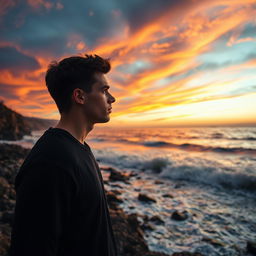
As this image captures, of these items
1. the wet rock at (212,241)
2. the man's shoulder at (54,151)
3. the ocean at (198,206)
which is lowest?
the ocean at (198,206)

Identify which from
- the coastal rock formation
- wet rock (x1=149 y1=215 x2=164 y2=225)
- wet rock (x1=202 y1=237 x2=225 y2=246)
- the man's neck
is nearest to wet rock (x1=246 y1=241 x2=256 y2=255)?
wet rock (x1=202 y1=237 x2=225 y2=246)

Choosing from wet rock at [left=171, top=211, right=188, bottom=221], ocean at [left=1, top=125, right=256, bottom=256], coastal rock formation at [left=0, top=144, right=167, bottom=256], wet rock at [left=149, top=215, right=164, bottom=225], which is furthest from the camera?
wet rock at [left=171, top=211, right=188, bottom=221]

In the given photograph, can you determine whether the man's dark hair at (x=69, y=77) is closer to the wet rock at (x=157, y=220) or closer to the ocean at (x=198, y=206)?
the ocean at (x=198, y=206)

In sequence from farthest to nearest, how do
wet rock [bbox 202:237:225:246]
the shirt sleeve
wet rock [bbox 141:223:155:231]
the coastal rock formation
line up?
wet rock [bbox 141:223:155:231] → wet rock [bbox 202:237:225:246] → the coastal rock formation → the shirt sleeve

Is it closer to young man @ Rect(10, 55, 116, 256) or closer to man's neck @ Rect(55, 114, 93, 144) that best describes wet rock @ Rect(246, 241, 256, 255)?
young man @ Rect(10, 55, 116, 256)

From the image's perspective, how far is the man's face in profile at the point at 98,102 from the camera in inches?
71.5

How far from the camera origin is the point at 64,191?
3.82 feet

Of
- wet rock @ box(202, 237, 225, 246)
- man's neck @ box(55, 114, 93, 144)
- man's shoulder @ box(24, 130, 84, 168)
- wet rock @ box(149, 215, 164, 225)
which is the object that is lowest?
wet rock @ box(202, 237, 225, 246)

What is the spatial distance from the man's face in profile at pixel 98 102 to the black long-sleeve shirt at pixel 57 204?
0.45 meters

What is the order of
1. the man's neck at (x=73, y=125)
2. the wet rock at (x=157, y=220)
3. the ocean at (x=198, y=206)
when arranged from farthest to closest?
the wet rock at (x=157, y=220)
the ocean at (x=198, y=206)
the man's neck at (x=73, y=125)

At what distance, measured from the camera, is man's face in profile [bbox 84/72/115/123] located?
182 cm

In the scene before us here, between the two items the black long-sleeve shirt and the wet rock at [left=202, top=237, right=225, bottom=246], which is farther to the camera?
the wet rock at [left=202, top=237, right=225, bottom=246]


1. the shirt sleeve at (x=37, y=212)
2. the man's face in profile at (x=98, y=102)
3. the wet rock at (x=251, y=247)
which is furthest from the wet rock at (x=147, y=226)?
the shirt sleeve at (x=37, y=212)

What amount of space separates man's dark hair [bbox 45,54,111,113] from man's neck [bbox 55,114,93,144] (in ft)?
0.32
